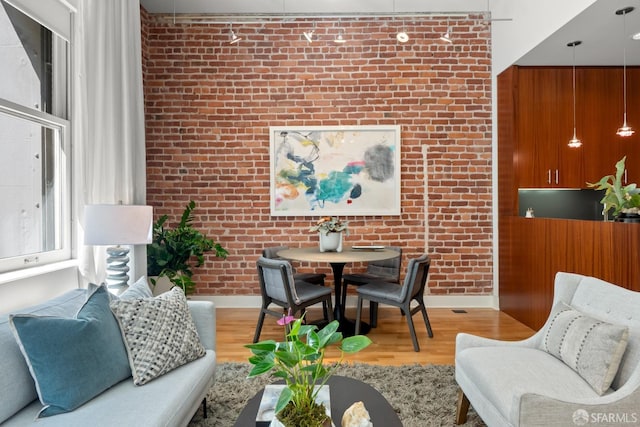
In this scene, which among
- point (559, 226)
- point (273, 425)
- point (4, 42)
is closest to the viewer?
point (273, 425)

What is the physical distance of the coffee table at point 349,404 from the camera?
1.42m

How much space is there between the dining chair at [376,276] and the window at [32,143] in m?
2.49

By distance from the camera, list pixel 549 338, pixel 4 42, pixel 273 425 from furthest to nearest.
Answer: pixel 4 42
pixel 549 338
pixel 273 425

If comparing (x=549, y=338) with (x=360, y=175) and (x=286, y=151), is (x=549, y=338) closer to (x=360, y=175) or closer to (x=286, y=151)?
(x=360, y=175)

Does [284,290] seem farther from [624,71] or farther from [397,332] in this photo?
[624,71]

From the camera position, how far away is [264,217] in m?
4.56

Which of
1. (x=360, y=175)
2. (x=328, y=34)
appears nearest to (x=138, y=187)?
(x=360, y=175)

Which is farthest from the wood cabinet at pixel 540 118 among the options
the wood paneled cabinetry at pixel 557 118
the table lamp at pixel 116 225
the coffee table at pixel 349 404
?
the table lamp at pixel 116 225

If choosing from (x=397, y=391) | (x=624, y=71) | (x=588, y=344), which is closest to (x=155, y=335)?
(x=397, y=391)

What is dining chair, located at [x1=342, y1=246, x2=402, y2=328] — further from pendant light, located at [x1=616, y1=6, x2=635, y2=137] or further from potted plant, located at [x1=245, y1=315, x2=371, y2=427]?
potted plant, located at [x1=245, y1=315, x2=371, y2=427]

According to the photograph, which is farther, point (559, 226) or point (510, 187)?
point (510, 187)

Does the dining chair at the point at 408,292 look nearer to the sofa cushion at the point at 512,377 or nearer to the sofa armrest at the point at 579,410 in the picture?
the sofa cushion at the point at 512,377

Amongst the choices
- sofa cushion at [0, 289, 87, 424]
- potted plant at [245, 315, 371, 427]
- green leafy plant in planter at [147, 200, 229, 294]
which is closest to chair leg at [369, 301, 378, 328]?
green leafy plant in planter at [147, 200, 229, 294]

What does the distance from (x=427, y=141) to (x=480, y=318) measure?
2091 millimetres
